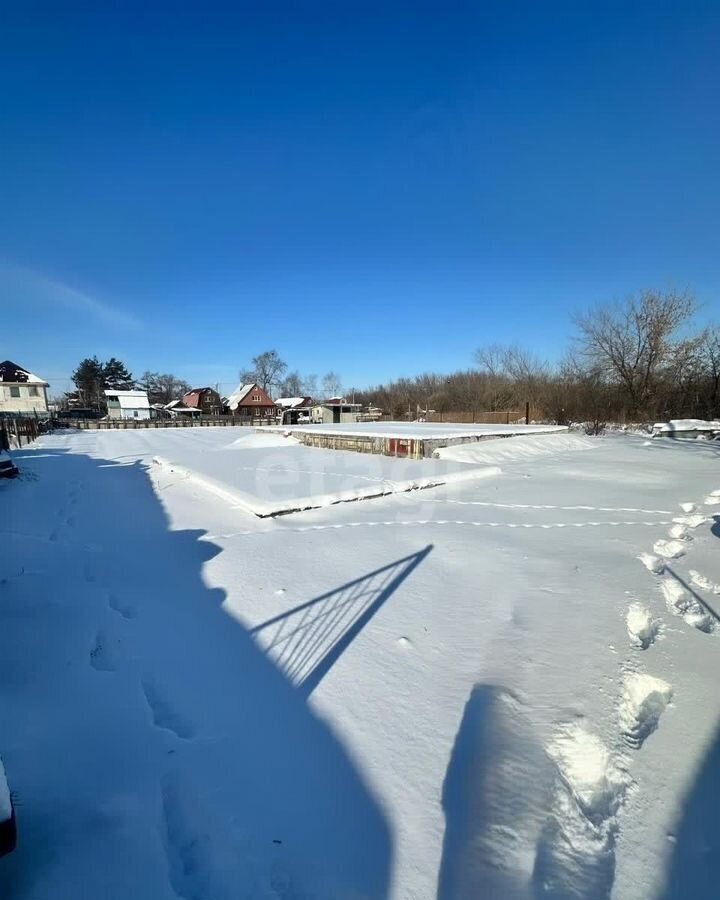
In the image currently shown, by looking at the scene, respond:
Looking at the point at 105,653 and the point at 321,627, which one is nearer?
the point at 105,653

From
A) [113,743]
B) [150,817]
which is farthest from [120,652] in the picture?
[150,817]

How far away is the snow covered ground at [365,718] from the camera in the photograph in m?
1.53

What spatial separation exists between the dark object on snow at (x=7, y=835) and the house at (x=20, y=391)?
47645mm

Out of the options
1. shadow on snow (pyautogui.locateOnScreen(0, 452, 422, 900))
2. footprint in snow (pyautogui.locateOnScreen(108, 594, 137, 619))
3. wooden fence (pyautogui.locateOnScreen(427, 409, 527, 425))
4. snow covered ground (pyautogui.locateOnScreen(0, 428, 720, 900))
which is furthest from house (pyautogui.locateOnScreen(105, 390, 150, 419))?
footprint in snow (pyautogui.locateOnScreen(108, 594, 137, 619))

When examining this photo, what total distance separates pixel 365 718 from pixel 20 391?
49.8 meters

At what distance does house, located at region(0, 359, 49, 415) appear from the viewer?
129 ft

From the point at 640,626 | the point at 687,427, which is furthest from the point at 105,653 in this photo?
the point at 687,427

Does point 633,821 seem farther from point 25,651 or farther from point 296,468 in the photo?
point 296,468

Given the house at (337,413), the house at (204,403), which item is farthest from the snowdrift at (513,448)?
the house at (204,403)

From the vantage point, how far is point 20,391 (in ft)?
131

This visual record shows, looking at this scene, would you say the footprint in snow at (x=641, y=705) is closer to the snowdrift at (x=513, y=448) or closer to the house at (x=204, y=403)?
the snowdrift at (x=513, y=448)

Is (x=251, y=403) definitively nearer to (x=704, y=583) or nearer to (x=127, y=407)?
(x=127, y=407)

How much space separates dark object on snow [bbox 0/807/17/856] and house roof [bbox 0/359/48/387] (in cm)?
4964

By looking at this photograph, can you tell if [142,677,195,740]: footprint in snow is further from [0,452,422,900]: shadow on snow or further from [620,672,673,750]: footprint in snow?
[620,672,673,750]: footprint in snow
